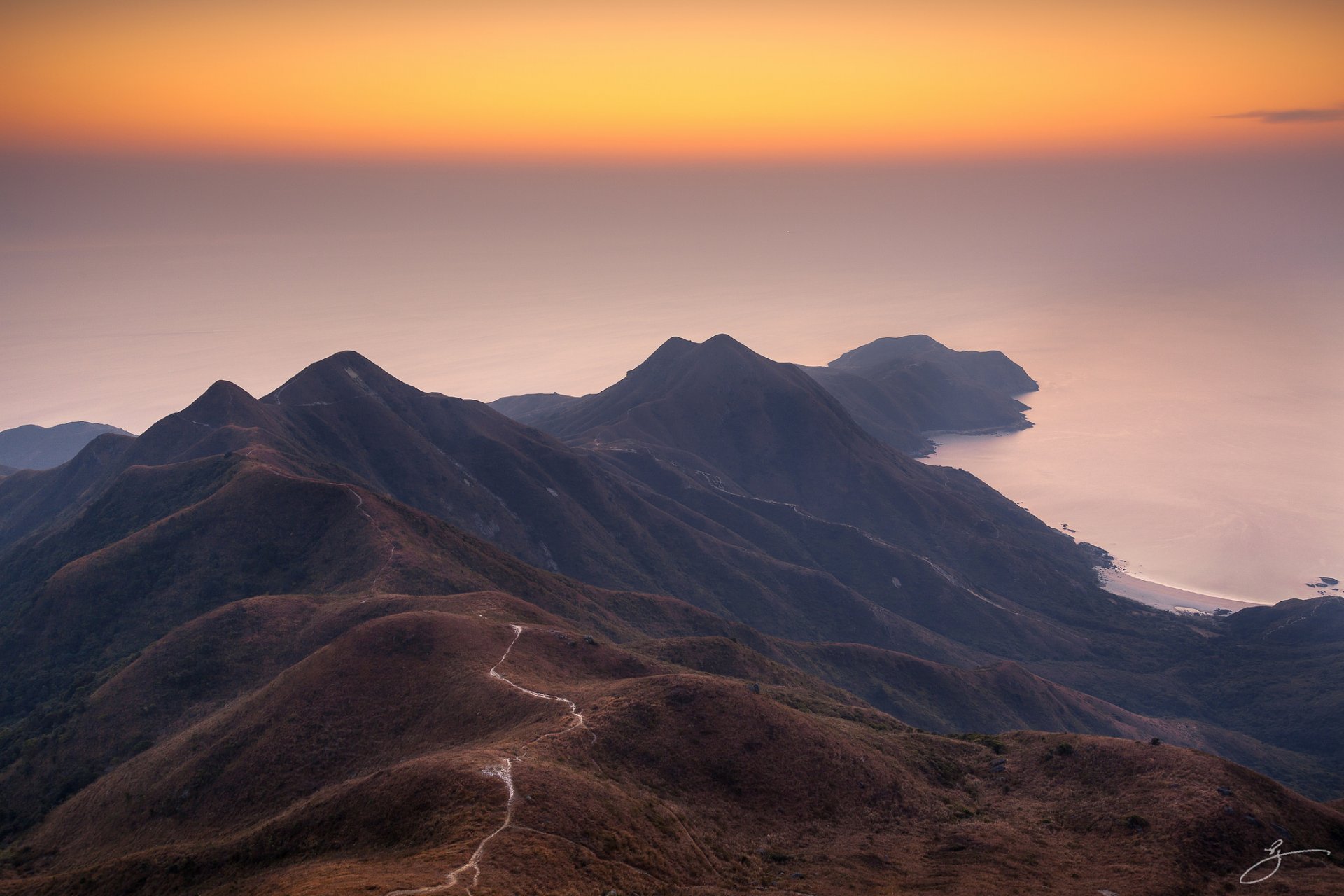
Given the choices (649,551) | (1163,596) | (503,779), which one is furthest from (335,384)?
(1163,596)

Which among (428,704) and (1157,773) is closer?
(1157,773)

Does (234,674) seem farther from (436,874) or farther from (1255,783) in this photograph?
(1255,783)

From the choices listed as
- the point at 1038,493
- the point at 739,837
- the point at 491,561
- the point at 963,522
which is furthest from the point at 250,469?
the point at 1038,493

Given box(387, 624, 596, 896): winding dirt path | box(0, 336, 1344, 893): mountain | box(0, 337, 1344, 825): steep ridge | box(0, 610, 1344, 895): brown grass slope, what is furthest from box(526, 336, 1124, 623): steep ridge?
box(387, 624, 596, 896): winding dirt path

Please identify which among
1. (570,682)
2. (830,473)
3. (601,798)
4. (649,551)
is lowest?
(601,798)

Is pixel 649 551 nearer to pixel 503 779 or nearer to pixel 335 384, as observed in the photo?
pixel 335 384
